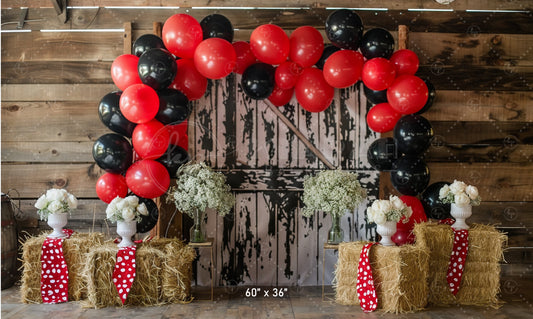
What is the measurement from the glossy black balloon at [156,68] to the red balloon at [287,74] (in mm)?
845

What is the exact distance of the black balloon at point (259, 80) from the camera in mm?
3730

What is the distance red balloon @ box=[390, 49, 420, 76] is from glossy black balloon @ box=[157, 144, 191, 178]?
6.07 ft

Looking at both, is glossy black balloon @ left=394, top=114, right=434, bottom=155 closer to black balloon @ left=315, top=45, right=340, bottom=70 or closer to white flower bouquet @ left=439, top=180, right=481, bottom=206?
white flower bouquet @ left=439, top=180, right=481, bottom=206

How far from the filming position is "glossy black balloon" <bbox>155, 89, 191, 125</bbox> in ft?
11.6

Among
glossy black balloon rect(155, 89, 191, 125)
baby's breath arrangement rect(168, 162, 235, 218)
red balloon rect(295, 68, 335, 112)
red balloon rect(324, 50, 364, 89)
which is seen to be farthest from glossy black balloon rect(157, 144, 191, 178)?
red balloon rect(324, 50, 364, 89)

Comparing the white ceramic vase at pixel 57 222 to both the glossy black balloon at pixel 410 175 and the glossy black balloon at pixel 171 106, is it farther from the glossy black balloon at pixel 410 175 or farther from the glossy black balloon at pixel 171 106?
the glossy black balloon at pixel 410 175

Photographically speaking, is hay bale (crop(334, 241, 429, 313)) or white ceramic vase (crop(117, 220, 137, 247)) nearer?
hay bale (crop(334, 241, 429, 313))

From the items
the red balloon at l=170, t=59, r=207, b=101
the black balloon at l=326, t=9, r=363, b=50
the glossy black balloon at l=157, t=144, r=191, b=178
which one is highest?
the black balloon at l=326, t=9, r=363, b=50

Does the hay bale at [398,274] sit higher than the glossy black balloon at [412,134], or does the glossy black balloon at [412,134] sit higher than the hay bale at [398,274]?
the glossy black balloon at [412,134]

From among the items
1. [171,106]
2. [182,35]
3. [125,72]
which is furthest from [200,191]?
[182,35]

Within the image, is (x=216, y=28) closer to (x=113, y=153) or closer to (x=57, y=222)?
(x=113, y=153)

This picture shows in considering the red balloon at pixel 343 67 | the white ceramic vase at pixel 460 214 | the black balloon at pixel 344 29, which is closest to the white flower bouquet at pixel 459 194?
the white ceramic vase at pixel 460 214

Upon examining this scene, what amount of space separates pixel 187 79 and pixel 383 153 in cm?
169

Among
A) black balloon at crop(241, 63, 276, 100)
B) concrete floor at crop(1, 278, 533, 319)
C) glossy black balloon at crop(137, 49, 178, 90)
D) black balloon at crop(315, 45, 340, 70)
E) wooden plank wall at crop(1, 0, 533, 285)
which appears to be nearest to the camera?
concrete floor at crop(1, 278, 533, 319)
